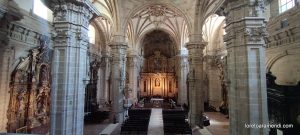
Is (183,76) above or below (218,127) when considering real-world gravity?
above

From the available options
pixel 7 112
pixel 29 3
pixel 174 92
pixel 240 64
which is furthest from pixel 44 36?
pixel 174 92

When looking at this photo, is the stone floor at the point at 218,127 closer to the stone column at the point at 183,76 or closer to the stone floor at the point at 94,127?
the stone floor at the point at 94,127

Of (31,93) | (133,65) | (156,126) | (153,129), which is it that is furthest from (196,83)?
(133,65)

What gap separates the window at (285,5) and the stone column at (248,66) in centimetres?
733

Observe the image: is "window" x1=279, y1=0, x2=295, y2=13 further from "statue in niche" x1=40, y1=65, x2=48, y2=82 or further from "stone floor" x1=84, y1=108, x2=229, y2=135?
"statue in niche" x1=40, y1=65, x2=48, y2=82

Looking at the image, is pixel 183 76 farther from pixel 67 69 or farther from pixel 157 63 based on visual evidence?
pixel 67 69

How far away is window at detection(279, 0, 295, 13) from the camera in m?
11.4

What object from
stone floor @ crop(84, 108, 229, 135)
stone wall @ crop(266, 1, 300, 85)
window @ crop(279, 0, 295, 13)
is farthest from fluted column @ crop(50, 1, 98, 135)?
window @ crop(279, 0, 295, 13)

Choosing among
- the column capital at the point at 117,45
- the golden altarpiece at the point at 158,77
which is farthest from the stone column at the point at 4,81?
the golden altarpiece at the point at 158,77

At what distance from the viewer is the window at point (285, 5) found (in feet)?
37.3

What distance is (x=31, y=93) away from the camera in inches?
477

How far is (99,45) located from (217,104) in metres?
15.0

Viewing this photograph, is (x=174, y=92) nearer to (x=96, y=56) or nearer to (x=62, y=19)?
(x=96, y=56)

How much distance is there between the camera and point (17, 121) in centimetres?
1095
